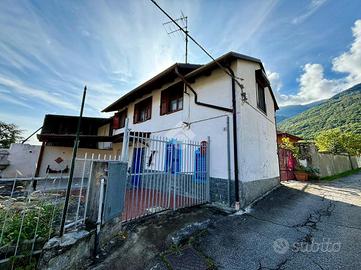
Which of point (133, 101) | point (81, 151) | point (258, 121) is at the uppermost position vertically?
point (133, 101)

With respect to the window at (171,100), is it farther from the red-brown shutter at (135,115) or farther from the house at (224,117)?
the red-brown shutter at (135,115)

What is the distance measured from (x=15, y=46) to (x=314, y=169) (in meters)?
17.0

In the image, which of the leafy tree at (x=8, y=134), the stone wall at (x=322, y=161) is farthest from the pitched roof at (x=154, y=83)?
the leafy tree at (x=8, y=134)

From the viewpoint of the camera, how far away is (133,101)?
11531mm

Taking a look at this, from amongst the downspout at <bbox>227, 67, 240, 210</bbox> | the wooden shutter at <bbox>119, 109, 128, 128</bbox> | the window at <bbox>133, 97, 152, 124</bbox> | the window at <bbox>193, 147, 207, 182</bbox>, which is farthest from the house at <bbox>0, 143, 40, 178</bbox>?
the downspout at <bbox>227, 67, 240, 210</bbox>

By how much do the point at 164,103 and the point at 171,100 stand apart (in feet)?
1.37

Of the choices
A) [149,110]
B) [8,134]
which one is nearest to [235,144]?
[149,110]

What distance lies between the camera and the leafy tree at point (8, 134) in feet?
68.6

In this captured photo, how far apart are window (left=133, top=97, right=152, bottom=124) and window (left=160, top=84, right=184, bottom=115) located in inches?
57.2

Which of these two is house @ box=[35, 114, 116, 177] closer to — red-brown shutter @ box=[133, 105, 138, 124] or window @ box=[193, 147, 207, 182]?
red-brown shutter @ box=[133, 105, 138, 124]

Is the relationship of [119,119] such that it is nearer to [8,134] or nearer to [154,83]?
[154,83]

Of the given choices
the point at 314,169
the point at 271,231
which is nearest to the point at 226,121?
the point at 271,231

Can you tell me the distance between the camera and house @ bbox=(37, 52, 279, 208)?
5754 mm

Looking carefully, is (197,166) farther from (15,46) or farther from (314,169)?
(314,169)
